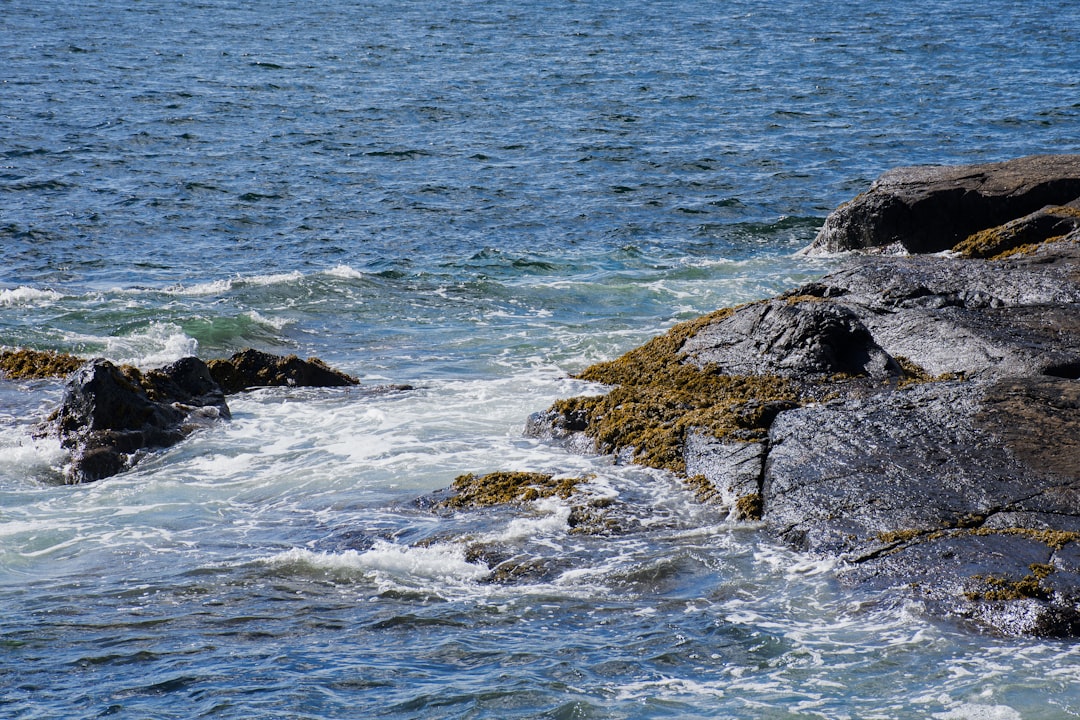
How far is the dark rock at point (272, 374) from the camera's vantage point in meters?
10.6

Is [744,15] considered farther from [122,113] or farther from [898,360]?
[898,360]

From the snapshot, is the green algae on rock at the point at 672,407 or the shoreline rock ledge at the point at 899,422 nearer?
the shoreline rock ledge at the point at 899,422

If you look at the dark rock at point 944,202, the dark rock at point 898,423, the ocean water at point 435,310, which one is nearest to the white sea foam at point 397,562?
the ocean water at point 435,310

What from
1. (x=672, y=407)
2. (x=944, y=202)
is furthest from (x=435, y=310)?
(x=944, y=202)

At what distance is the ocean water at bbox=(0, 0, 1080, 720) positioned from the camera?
530 cm

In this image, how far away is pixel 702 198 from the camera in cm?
1855

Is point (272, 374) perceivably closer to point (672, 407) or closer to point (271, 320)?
point (271, 320)

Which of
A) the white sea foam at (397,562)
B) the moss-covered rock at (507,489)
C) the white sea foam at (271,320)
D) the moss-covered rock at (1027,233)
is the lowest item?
the white sea foam at (397,562)

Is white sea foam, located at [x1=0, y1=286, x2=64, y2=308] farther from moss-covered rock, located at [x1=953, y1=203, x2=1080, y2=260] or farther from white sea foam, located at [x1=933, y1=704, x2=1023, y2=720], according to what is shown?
white sea foam, located at [x1=933, y1=704, x2=1023, y2=720]

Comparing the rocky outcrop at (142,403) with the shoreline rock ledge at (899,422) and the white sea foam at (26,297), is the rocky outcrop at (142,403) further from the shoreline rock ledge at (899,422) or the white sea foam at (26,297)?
the white sea foam at (26,297)

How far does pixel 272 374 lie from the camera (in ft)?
35.1

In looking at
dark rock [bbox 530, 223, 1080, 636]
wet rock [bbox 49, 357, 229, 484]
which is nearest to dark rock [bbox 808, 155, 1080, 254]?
dark rock [bbox 530, 223, 1080, 636]

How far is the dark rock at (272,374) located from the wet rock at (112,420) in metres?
0.99

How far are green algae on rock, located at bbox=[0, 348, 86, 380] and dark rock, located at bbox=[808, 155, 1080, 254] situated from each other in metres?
9.47
